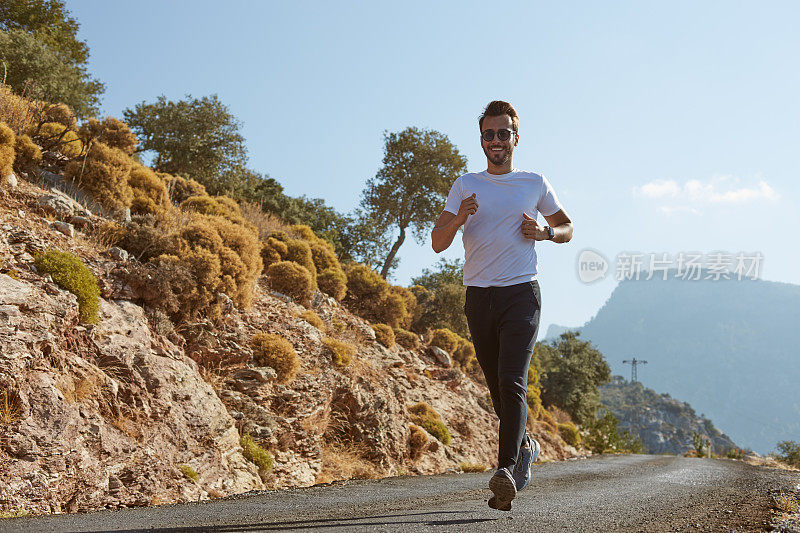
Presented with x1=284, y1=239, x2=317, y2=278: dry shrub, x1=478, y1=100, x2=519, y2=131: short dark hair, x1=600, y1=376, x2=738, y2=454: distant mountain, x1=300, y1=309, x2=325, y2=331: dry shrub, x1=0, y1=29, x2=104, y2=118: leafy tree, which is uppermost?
x1=0, y1=29, x2=104, y2=118: leafy tree

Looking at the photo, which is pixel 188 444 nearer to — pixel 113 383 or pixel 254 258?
pixel 113 383

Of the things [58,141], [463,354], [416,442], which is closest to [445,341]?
[463,354]

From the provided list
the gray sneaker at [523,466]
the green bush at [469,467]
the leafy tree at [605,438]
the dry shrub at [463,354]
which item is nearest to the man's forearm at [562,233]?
the gray sneaker at [523,466]

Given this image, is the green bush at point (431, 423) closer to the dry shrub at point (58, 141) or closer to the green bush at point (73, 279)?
the green bush at point (73, 279)

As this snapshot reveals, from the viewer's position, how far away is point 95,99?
29.3 m

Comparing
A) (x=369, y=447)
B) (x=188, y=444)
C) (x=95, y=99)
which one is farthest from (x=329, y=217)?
(x=188, y=444)

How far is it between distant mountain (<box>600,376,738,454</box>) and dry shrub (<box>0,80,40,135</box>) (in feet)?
317

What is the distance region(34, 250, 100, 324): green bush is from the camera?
8922 millimetres

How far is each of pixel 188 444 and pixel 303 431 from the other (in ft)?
11.3

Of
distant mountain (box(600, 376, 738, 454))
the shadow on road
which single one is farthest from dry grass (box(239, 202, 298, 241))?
distant mountain (box(600, 376, 738, 454))

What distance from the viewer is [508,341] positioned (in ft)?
13.3

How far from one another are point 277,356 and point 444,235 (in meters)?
9.07

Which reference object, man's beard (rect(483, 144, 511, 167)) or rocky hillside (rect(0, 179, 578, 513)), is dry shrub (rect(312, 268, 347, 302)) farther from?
man's beard (rect(483, 144, 511, 167))

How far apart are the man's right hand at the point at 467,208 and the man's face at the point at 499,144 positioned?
44cm
